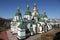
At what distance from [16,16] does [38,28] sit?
6.21 m

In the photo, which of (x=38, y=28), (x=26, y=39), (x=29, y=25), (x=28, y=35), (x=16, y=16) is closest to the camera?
(x=26, y=39)

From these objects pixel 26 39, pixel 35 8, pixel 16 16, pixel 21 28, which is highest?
pixel 35 8

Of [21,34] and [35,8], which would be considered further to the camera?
[35,8]

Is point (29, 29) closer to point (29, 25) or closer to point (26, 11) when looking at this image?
point (29, 25)

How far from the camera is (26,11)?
24703 mm

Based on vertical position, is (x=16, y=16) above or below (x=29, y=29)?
above

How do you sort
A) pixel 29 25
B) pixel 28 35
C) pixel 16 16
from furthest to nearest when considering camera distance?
pixel 16 16
pixel 29 25
pixel 28 35

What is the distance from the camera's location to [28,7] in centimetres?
2486

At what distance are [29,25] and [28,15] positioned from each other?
316 cm

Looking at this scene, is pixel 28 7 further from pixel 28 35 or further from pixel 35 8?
pixel 28 35

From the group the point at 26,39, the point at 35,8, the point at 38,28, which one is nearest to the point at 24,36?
the point at 26,39

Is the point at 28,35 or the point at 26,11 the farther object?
the point at 26,11

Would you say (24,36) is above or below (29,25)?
below

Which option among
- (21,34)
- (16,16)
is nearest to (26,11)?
(16,16)
